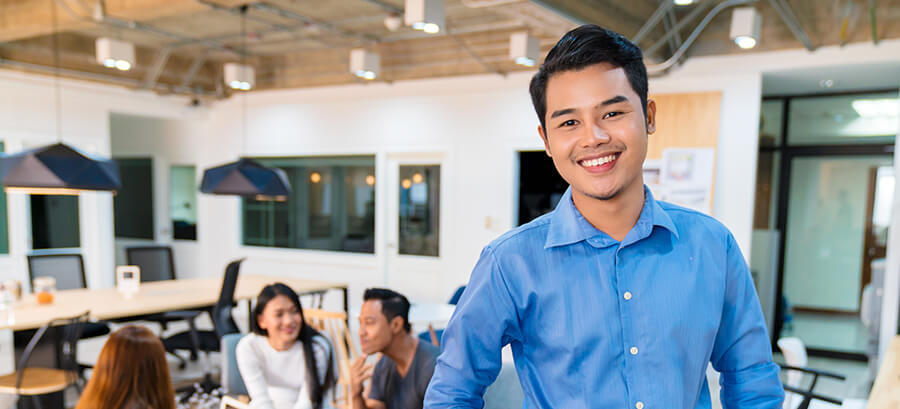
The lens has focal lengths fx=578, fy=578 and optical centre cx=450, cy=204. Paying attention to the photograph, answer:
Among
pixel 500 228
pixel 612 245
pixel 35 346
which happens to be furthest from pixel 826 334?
pixel 35 346

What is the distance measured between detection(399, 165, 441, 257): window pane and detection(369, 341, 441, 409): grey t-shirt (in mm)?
4216

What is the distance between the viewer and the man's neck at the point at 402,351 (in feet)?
8.30

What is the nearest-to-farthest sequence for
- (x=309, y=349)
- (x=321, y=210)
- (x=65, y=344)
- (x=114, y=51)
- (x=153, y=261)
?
(x=309, y=349) < (x=65, y=344) < (x=114, y=51) < (x=153, y=261) < (x=321, y=210)

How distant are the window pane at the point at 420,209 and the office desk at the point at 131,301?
1320mm

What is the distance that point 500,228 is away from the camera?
6.22 m

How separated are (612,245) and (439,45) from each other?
578cm

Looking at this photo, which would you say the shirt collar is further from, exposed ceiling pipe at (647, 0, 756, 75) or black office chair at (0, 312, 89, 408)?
exposed ceiling pipe at (647, 0, 756, 75)

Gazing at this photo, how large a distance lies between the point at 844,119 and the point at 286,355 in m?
5.65

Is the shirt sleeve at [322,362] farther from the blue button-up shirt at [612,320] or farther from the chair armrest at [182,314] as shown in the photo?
the chair armrest at [182,314]

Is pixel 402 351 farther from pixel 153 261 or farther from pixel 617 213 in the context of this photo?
pixel 153 261

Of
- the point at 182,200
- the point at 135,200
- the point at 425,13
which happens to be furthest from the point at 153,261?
the point at 425,13

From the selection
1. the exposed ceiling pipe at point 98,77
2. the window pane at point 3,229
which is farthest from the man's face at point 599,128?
the window pane at point 3,229

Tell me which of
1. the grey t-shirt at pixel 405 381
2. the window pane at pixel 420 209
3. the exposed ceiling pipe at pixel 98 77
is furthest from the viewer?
the window pane at pixel 420 209

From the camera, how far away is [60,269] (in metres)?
5.38
